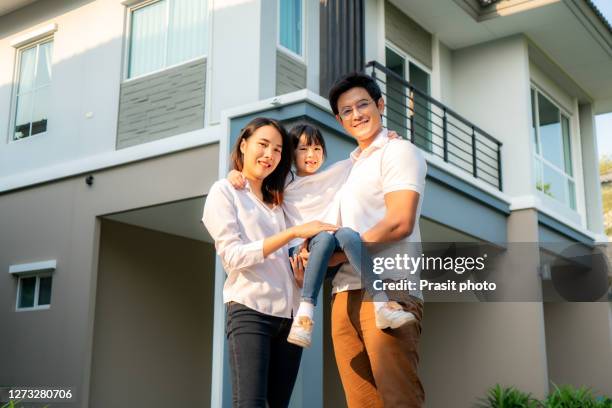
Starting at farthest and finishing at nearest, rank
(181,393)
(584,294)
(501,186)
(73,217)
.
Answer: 1. (584,294)
2. (501,186)
3. (181,393)
4. (73,217)

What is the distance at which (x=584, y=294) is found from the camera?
Result: 12.6 m

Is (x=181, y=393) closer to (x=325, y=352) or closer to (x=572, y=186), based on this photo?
(x=325, y=352)

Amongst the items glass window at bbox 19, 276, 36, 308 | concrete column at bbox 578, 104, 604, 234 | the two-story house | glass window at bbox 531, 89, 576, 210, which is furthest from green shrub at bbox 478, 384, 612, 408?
glass window at bbox 19, 276, 36, 308

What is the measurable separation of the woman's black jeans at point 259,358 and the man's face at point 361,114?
0.80 metres

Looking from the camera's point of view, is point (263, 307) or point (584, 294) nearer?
point (263, 307)

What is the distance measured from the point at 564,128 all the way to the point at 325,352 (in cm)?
597

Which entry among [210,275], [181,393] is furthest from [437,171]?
[181,393]

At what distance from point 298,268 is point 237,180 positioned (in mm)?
449

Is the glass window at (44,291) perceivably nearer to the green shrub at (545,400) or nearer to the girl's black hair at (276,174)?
the green shrub at (545,400)

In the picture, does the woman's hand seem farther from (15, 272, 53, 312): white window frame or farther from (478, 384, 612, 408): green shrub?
(478, 384, 612, 408): green shrub

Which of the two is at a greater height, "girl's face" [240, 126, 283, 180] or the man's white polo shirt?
"girl's face" [240, 126, 283, 180]

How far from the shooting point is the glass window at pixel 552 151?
37.4ft

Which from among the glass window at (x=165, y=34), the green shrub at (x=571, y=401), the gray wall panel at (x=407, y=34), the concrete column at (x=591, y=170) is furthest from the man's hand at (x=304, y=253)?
the concrete column at (x=591, y=170)

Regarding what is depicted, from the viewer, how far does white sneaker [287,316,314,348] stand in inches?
108
